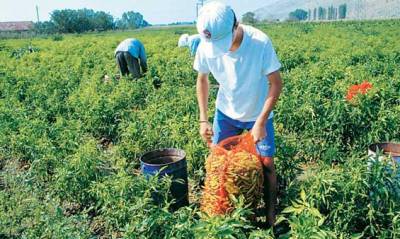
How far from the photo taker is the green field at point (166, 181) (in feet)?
9.39

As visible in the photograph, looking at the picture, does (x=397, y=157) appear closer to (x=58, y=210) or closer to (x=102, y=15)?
(x=58, y=210)

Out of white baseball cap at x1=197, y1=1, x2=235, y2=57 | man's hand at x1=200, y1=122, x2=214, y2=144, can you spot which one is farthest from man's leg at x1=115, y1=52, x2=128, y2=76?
white baseball cap at x1=197, y1=1, x2=235, y2=57

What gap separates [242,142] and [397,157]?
1.36 metres

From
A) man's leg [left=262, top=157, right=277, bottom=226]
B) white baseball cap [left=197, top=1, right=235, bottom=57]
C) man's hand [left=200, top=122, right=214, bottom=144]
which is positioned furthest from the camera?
man's hand [left=200, top=122, right=214, bottom=144]

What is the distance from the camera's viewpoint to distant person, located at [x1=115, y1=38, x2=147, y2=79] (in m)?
8.56

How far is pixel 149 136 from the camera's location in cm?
475

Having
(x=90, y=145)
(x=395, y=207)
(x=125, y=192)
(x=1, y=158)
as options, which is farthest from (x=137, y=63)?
(x=395, y=207)

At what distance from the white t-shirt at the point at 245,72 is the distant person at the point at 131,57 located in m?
5.62

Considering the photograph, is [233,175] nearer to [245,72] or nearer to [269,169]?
[269,169]

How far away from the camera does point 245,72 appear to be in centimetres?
291

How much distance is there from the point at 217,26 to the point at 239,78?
0.52m

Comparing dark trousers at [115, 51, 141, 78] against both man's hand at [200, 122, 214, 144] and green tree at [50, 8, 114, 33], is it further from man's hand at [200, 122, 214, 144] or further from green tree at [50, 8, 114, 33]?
green tree at [50, 8, 114, 33]

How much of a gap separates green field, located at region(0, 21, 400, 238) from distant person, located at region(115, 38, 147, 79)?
1.73 feet

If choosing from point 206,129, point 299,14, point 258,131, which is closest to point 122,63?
point 206,129
